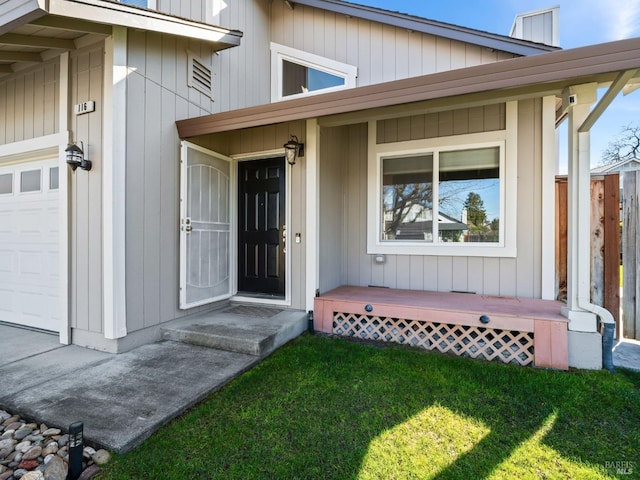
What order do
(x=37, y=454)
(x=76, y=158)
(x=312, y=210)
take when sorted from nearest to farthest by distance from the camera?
(x=37, y=454), (x=76, y=158), (x=312, y=210)

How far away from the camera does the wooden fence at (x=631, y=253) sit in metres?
3.33

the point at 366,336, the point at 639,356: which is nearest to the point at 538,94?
the point at 639,356

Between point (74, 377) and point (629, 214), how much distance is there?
558 centimetres

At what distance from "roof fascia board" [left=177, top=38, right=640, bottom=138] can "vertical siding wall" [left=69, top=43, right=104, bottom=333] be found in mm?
1071

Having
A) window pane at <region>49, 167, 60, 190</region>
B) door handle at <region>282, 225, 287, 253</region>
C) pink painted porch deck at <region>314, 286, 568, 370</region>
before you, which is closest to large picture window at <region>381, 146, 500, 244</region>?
pink painted porch deck at <region>314, 286, 568, 370</region>

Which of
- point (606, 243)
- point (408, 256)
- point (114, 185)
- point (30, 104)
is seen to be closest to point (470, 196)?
point (408, 256)

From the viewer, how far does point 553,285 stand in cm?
373

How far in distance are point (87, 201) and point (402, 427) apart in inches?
136

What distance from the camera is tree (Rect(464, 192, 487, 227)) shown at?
162 inches

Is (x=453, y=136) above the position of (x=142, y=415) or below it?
above

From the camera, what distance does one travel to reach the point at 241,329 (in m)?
3.27

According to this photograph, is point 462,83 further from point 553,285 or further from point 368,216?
point 553,285

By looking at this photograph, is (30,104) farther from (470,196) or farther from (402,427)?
(470,196)

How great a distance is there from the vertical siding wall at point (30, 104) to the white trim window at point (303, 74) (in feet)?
9.91
